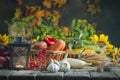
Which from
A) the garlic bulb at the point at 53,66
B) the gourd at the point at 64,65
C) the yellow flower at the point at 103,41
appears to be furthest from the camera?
the yellow flower at the point at 103,41

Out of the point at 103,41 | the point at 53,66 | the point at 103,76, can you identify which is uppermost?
the point at 103,41

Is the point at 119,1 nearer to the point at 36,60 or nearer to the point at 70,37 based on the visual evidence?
the point at 70,37

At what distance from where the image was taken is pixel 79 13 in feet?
24.1

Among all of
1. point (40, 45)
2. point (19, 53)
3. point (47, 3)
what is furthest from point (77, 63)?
point (47, 3)

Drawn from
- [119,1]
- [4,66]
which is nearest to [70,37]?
[119,1]

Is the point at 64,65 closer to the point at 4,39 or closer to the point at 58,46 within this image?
the point at 58,46

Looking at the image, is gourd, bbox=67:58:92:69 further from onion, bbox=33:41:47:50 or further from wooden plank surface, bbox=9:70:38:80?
wooden plank surface, bbox=9:70:38:80

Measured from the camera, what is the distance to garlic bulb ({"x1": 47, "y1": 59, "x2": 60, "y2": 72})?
5.50 m

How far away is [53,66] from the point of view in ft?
18.2

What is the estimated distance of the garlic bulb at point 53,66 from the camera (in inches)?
216

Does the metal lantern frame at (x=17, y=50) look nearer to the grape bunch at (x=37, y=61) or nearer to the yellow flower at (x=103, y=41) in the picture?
the grape bunch at (x=37, y=61)

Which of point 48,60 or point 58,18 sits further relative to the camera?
point 58,18

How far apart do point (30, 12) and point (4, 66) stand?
5.06 feet

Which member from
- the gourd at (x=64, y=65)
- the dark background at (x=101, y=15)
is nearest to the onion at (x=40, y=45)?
the gourd at (x=64, y=65)
